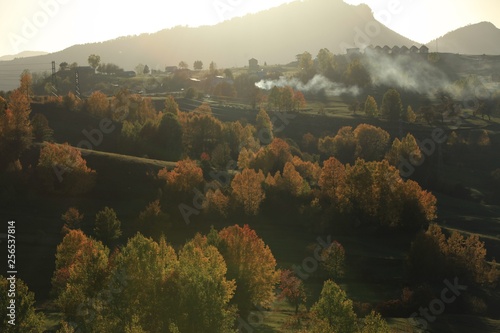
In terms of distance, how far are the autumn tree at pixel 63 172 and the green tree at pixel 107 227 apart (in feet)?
62.1

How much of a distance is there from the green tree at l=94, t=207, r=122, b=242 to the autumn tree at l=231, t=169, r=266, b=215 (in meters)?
29.6

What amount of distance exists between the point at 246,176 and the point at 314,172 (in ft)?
76.9

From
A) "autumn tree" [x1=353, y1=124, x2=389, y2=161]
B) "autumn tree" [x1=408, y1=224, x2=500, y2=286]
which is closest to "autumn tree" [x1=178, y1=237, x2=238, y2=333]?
"autumn tree" [x1=408, y1=224, x2=500, y2=286]

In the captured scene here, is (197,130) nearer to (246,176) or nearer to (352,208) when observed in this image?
(246,176)

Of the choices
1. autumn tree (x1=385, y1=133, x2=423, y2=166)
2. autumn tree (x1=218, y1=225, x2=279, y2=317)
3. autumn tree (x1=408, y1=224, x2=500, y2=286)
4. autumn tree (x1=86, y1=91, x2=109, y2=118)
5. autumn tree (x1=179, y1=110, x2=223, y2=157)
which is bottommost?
autumn tree (x1=408, y1=224, x2=500, y2=286)

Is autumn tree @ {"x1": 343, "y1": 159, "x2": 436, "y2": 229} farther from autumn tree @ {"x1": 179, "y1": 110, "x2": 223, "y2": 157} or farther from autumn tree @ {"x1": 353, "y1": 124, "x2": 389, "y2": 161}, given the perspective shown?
autumn tree @ {"x1": 353, "y1": 124, "x2": 389, "y2": 161}

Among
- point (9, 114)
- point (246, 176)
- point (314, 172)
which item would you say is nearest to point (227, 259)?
point (246, 176)

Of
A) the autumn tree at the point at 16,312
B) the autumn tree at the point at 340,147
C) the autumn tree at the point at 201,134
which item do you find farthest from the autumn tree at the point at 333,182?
the autumn tree at the point at 16,312

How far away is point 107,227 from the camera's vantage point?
339 ft

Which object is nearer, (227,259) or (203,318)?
(203,318)

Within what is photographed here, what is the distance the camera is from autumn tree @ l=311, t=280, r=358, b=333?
64125 millimetres

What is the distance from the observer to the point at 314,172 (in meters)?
146

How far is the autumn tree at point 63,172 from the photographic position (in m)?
120

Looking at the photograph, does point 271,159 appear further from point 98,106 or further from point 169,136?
point 98,106
